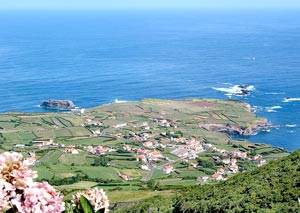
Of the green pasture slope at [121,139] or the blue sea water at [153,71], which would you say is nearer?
the green pasture slope at [121,139]

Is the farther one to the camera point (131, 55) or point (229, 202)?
point (131, 55)

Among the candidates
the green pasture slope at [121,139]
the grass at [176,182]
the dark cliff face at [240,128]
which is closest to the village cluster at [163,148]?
the green pasture slope at [121,139]

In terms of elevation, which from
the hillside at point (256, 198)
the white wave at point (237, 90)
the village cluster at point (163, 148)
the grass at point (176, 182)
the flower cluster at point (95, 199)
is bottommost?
the village cluster at point (163, 148)

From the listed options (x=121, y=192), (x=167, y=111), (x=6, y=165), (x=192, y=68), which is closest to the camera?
(x=6, y=165)

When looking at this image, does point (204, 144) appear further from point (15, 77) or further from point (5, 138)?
point (15, 77)

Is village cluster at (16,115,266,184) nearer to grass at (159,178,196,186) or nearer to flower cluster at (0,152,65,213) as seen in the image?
grass at (159,178,196,186)

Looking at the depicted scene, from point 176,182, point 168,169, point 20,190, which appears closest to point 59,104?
point 168,169

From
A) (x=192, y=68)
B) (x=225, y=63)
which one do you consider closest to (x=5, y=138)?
(x=192, y=68)

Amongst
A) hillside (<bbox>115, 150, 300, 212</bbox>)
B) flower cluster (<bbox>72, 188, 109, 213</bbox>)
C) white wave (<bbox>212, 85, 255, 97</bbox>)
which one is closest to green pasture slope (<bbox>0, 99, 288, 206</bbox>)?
white wave (<bbox>212, 85, 255, 97</bbox>)

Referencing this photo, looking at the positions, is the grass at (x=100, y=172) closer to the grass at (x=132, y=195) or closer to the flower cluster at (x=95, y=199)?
the grass at (x=132, y=195)

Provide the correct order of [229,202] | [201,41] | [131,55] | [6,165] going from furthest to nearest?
1. [201,41]
2. [131,55]
3. [229,202]
4. [6,165]
